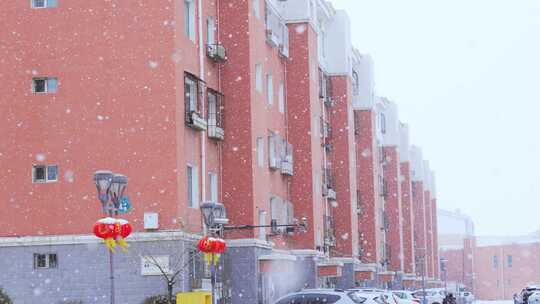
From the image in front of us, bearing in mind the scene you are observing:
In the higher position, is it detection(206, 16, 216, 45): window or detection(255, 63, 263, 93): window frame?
detection(206, 16, 216, 45): window

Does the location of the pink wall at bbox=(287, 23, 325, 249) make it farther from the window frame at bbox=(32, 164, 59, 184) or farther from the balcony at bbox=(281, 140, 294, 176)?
the window frame at bbox=(32, 164, 59, 184)

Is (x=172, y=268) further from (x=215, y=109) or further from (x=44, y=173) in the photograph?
(x=215, y=109)

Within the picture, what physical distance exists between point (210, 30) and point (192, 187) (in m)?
6.33

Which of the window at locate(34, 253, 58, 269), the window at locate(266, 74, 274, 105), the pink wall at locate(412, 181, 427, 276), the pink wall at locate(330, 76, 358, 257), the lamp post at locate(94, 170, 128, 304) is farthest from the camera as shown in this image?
the pink wall at locate(412, 181, 427, 276)

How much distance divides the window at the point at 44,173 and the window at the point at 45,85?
238 centimetres

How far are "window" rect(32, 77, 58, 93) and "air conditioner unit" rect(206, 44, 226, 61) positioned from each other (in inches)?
234

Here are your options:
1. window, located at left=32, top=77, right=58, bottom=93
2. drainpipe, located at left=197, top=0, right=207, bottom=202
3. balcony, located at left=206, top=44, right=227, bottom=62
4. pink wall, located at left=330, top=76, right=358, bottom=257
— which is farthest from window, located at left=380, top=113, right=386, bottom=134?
window, located at left=32, top=77, right=58, bottom=93

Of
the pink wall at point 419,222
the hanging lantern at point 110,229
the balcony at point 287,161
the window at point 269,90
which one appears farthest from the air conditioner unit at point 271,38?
the pink wall at point 419,222

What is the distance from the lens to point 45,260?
3109 centimetres

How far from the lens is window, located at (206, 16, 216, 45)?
36153 millimetres

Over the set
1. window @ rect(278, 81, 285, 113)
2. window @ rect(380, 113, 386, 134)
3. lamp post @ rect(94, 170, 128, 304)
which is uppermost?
window @ rect(380, 113, 386, 134)

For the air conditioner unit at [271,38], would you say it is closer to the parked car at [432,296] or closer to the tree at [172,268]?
the tree at [172,268]

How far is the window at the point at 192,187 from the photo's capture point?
33094mm

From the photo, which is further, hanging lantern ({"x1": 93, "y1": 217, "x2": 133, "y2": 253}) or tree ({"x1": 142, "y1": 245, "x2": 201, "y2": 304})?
tree ({"x1": 142, "y1": 245, "x2": 201, "y2": 304})
